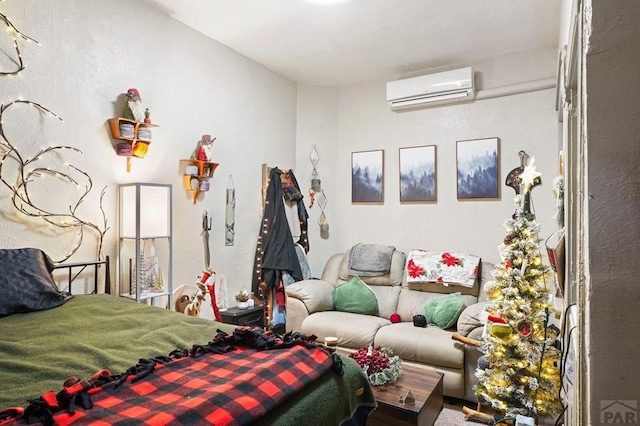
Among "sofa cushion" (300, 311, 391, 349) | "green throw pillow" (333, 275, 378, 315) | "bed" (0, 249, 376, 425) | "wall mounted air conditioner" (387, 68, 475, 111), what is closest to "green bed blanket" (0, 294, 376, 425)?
"bed" (0, 249, 376, 425)

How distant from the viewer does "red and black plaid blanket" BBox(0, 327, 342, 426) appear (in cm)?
91

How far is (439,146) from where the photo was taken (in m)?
3.96

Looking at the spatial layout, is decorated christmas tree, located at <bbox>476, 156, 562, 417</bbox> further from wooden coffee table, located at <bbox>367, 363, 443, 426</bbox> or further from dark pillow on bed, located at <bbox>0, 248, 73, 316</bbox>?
dark pillow on bed, located at <bbox>0, 248, 73, 316</bbox>

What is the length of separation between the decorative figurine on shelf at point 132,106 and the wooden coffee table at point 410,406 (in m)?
2.31

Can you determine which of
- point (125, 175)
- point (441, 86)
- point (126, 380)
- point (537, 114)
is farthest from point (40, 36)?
point (537, 114)

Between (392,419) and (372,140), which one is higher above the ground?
(372,140)

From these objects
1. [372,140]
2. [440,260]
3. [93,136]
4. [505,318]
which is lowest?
[505,318]

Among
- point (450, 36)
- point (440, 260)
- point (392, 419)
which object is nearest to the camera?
point (392, 419)

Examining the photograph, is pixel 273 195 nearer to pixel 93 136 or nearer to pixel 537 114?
pixel 93 136

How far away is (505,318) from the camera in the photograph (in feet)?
7.75

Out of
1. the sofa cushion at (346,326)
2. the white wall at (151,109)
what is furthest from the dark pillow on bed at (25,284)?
the sofa cushion at (346,326)

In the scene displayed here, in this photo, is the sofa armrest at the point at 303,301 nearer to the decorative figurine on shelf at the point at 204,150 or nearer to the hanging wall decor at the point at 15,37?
the decorative figurine on shelf at the point at 204,150

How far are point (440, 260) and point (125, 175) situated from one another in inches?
106

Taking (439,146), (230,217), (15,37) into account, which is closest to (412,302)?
(439,146)
